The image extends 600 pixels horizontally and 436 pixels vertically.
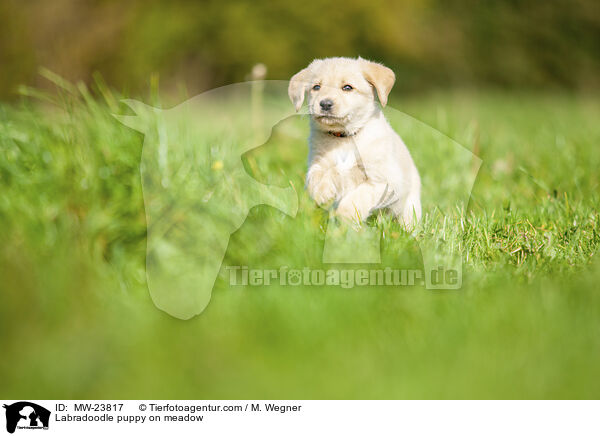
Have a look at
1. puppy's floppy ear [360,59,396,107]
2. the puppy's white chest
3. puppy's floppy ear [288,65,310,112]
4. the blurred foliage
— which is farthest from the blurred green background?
the blurred foliage

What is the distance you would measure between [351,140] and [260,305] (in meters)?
1.15

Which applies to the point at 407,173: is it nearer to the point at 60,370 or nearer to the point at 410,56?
the point at 60,370

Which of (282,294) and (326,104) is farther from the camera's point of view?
(326,104)

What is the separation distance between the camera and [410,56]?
1794cm

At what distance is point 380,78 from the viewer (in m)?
2.91
